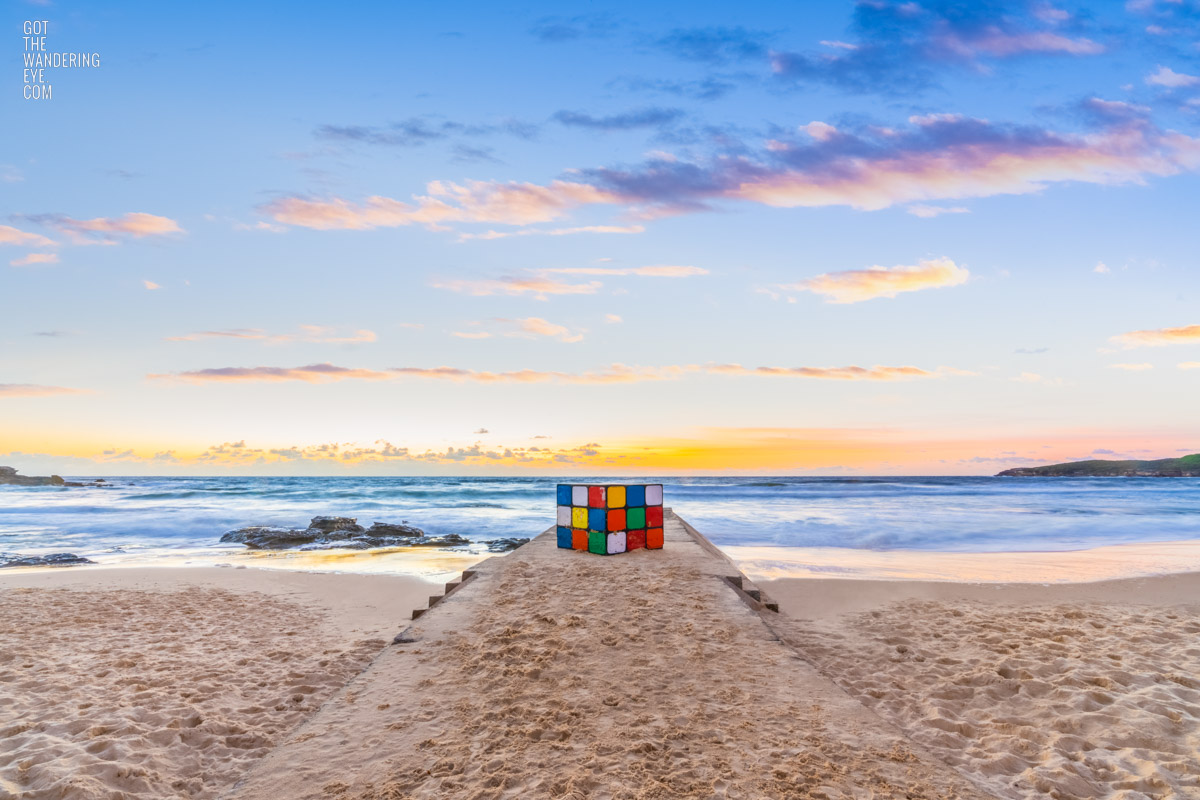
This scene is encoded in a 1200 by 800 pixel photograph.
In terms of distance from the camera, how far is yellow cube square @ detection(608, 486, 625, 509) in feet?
31.1

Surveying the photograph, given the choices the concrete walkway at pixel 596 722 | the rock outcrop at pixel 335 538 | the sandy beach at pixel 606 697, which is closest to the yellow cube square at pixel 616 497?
the sandy beach at pixel 606 697

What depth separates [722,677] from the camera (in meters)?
4.74

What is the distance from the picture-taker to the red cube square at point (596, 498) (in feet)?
31.1

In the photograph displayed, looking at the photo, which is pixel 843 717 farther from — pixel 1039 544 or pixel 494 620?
pixel 1039 544

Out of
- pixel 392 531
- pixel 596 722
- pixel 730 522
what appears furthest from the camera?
pixel 730 522

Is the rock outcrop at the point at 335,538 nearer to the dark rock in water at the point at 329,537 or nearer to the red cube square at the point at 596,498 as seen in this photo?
the dark rock in water at the point at 329,537

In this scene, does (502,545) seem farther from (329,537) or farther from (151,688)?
(151,688)

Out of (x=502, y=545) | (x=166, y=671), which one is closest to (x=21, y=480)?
(x=502, y=545)

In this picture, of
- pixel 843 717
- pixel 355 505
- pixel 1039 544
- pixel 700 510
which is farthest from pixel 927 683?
pixel 355 505

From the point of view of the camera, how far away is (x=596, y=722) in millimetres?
4070

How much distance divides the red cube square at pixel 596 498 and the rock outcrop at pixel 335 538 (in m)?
8.61

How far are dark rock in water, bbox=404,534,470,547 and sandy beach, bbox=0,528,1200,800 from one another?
8.34m

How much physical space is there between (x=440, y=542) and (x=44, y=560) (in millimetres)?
8582

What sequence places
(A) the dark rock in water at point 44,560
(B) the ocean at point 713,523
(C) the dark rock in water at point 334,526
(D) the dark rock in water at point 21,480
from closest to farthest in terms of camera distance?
(A) the dark rock in water at point 44,560
(B) the ocean at point 713,523
(C) the dark rock in water at point 334,526
(D) the dark rock in water at point 21,480
